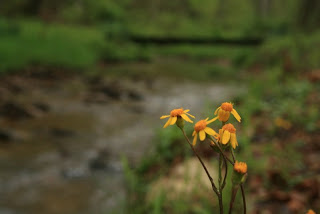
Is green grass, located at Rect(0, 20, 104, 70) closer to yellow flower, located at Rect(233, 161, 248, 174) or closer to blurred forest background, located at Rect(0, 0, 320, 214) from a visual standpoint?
blurred forest background, located at Rect(0, 0, 320, 214)

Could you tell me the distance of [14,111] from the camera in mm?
5027

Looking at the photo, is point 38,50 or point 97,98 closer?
point 97,98

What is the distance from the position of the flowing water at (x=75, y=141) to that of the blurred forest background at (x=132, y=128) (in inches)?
0.6

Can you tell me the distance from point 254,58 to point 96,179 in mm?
8665

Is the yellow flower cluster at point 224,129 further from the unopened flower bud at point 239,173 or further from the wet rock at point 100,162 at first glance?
the wet rock at point 100,162

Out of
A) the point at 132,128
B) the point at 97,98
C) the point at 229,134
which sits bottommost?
the point at 229,134

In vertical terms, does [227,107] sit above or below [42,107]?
below

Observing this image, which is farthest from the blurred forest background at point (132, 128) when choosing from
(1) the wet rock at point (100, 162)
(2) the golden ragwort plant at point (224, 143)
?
(2) the golden ragwort plant at point (224, 143)

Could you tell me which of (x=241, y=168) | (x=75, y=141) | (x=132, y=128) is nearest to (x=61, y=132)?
(x=75, y=141)

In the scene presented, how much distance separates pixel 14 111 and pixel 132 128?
201 cm

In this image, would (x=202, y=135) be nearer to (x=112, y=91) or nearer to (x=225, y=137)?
(x=225, y=137)

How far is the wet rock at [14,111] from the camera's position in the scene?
4.93 m

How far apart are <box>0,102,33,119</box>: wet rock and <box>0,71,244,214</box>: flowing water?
0.26ft

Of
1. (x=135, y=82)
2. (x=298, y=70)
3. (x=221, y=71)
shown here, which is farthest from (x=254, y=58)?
(x=135, y=82)
